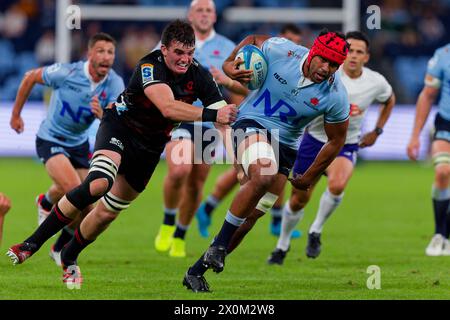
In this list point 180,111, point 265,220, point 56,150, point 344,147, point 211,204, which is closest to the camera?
point 180,111

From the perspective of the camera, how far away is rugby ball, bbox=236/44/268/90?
9133 mm

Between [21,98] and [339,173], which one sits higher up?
[21,98]

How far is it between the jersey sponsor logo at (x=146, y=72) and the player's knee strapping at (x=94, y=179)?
0.74 m

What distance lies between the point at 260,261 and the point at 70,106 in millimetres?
2569

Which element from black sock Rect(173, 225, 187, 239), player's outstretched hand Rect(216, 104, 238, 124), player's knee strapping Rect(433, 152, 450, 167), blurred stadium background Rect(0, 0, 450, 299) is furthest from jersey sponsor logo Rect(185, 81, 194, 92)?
player's knee strapping Rect(433, 152, 450, 167)

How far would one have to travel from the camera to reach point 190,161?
482 inches

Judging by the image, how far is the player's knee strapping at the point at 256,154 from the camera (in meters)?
8.79

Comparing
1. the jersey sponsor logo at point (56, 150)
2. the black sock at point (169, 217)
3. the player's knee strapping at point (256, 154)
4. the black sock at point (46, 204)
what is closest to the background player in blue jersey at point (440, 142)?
the black sock at point (169, 217)

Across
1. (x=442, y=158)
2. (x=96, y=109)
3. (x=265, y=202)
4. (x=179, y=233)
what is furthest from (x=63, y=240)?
(x=442, y=158)

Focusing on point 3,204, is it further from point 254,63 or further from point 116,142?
point 254,63

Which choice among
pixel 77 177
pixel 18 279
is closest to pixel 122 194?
pixel 18 279

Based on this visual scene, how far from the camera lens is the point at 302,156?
11898mm

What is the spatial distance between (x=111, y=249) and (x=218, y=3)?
14.3m
